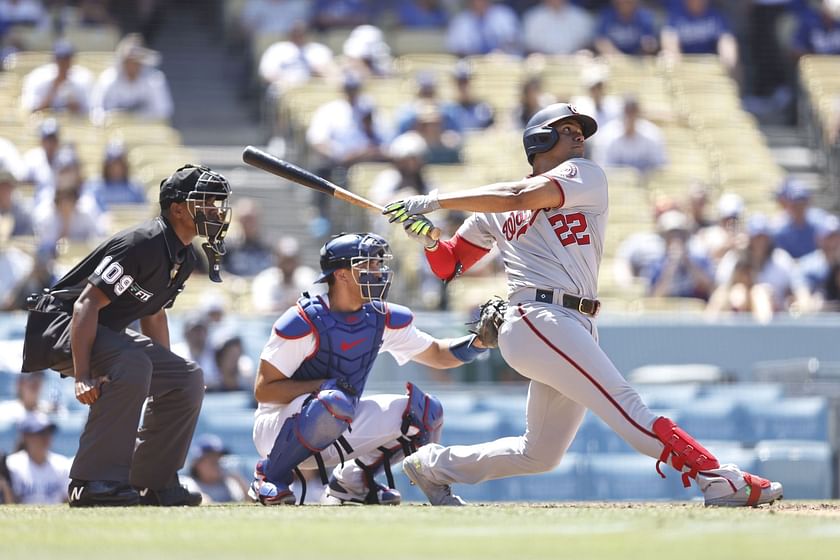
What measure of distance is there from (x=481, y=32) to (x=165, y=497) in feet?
30.5

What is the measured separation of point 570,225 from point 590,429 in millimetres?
3812

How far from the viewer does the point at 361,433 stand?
6.75 metres

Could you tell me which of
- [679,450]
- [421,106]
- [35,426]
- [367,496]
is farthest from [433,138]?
[679,450]

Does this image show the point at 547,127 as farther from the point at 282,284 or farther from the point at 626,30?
the point at 626,30

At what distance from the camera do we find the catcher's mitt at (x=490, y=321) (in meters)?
6.48

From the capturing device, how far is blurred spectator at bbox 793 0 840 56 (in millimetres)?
16156

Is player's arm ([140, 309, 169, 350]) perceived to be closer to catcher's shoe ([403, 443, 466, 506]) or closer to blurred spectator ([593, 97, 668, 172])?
catcher's shoe ([403, 443, 466, 506])

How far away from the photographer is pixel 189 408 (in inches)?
266

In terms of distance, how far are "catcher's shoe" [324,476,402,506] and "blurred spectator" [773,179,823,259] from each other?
22.5 ft

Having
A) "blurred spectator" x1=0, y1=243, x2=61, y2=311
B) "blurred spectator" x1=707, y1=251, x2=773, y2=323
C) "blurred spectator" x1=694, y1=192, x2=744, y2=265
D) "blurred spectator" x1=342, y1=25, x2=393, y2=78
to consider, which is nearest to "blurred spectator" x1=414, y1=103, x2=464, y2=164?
"blurred spectator" x1=342, y1=25, x2=393, y2=78

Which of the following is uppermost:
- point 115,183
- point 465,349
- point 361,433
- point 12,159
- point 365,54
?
point 365,54

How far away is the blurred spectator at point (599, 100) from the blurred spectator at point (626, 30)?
123 cm

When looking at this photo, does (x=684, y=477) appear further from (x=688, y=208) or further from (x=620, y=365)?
(x=688, y=208)

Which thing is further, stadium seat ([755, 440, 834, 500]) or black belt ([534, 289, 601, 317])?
stadium seat ([755, 440, 834, 500])
